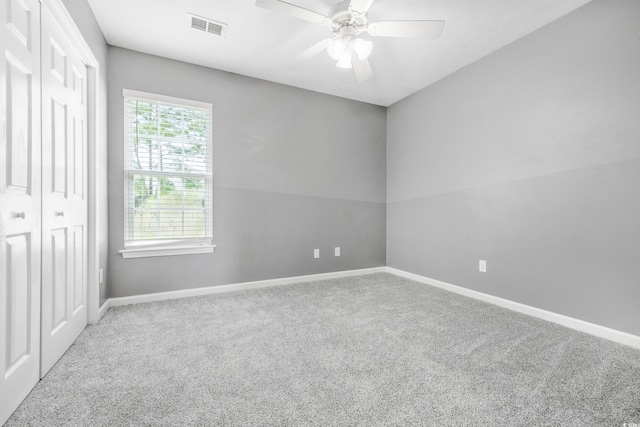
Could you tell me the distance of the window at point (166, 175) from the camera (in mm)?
2852

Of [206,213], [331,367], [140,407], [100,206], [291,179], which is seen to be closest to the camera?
[140,407]

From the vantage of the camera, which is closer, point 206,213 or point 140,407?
point 140,407

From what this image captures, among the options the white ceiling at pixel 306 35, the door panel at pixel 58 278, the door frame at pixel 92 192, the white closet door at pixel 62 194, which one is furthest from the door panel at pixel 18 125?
the white ceiling at pixel 306 35

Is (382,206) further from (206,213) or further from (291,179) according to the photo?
(206,213)

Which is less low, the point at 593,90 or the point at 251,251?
the point at 593,90

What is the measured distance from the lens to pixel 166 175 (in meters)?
2.99

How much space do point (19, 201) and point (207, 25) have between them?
6.30ft

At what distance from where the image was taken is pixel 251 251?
3.41 m

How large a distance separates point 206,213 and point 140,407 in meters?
2.08

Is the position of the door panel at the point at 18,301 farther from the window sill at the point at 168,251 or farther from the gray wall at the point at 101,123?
the window sill at the point at 168,251

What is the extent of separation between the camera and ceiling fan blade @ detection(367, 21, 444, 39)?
190cm

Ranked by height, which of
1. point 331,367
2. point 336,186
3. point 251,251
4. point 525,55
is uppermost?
point 525,55

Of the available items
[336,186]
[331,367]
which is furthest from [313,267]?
[331,367]

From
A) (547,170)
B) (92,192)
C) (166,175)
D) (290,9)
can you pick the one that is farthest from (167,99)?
(547,170)
